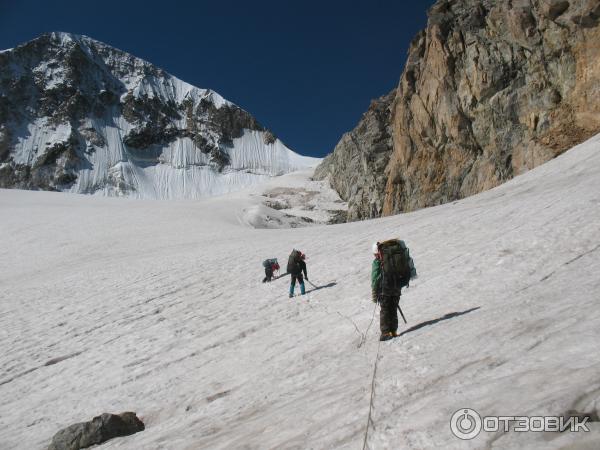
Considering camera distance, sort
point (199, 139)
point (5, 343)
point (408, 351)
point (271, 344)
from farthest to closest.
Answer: point (199, 139)
point (5, 343)
point (271, 344)
point (408, 351)

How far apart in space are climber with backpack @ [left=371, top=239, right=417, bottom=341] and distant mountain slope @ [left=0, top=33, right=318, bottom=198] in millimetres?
132880

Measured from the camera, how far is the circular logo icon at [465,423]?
300 centimetres

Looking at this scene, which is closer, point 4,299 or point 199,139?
point 4,299

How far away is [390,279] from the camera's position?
21.1 ft

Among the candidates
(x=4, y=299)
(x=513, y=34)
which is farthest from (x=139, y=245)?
(x=513, y=34)

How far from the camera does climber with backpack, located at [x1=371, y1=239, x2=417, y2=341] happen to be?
640cm

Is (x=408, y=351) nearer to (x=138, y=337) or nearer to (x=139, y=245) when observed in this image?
(x=138, y=337)

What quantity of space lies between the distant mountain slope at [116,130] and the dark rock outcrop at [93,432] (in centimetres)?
13290

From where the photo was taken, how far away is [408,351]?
546 cm

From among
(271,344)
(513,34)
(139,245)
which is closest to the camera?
(271,344)

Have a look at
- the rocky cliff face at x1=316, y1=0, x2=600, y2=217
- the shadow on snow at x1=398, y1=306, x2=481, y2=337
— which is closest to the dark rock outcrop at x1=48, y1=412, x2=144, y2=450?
the shadow on snow at x1=398, y1=306, x2=481, y2=337

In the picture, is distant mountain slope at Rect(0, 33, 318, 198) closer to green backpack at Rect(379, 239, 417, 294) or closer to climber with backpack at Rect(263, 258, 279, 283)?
climber with backpack at Rect(263, 258, 279, 283)

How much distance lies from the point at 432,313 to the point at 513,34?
40616 mm

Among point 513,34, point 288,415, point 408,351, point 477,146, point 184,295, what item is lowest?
point 184,295
